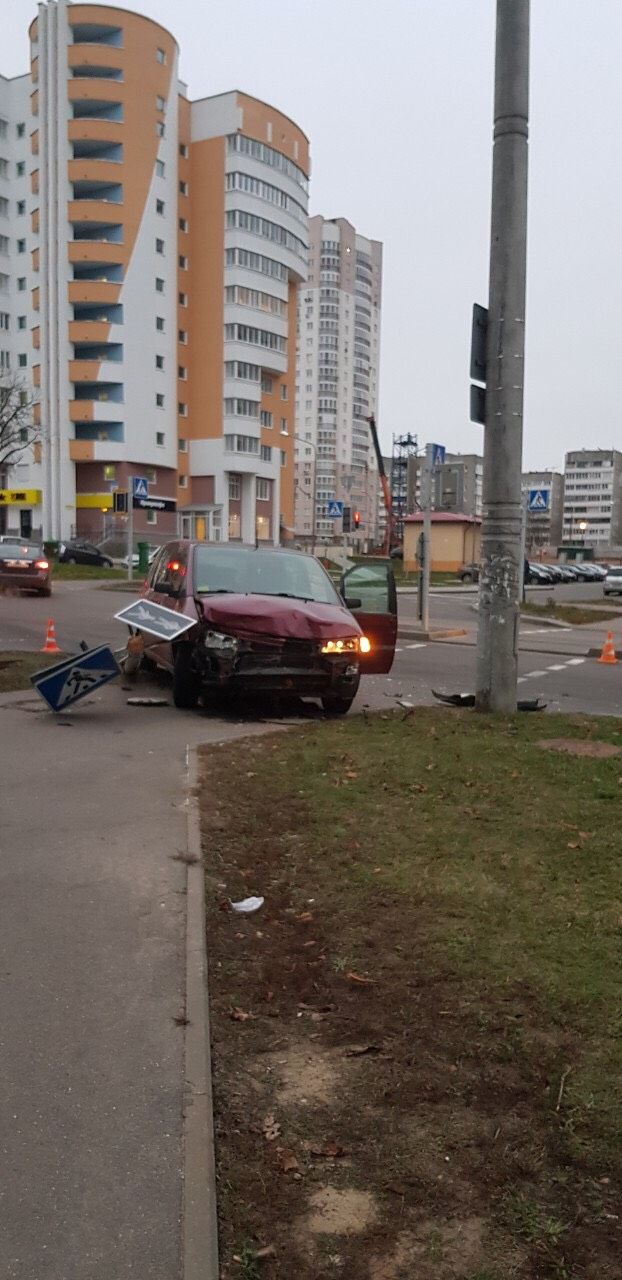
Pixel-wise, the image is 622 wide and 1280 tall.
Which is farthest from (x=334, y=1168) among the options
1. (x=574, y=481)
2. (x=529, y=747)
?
(x=574, y=481)

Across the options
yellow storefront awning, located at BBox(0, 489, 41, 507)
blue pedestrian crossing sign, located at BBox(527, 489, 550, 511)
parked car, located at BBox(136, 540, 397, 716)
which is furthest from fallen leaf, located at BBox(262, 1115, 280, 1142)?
yellow storefront awning, located at BBox(0, 489, 41, 507)

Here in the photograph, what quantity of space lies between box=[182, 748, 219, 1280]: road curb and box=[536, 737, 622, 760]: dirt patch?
13.4 ft

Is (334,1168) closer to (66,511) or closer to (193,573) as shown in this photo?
(193,573)

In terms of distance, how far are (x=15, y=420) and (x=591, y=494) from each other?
142465 mm

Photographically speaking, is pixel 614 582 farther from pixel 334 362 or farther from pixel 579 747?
pixel 334 362

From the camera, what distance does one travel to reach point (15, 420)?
56.3 meters

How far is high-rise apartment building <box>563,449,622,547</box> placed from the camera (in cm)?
17775

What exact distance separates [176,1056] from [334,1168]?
0.79m

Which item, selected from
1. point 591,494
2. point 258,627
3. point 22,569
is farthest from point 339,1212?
point 591,494

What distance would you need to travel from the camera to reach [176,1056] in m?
3.36

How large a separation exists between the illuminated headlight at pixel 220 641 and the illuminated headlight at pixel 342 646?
82cm

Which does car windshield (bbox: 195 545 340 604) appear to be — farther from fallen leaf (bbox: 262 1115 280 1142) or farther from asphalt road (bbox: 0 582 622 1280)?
fallen leaf (bbox: 262 1115 280 1142)

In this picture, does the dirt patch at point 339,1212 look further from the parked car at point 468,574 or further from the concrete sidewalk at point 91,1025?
the parked car at point 468,574

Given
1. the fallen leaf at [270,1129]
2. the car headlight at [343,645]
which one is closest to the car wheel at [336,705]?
the car headlight at [343,645]
